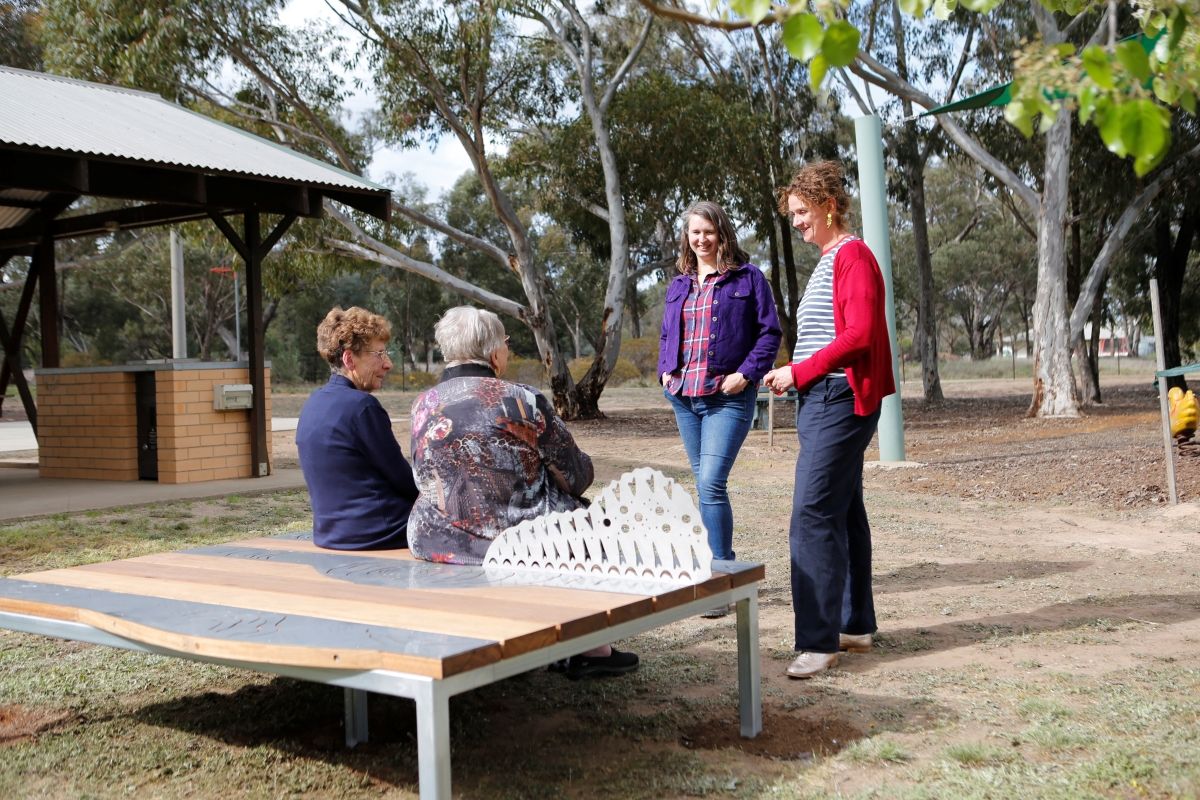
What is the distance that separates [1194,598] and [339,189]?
732 cm

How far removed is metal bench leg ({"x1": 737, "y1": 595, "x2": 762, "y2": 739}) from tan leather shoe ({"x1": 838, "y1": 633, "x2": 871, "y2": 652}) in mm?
978

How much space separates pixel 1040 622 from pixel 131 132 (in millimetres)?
8036

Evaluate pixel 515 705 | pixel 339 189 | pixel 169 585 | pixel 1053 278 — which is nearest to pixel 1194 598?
pixel 515 705

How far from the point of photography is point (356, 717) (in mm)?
3266

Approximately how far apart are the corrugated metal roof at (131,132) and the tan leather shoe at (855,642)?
6293mm

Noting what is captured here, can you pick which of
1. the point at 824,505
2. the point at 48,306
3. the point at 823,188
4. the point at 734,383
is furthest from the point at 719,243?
the point at 48,306

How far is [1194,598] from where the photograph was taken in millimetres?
4938

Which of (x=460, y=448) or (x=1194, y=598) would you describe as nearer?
(x=460, y=448)

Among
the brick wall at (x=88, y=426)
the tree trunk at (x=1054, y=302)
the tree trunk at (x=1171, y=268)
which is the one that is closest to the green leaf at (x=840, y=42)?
the brick wall at (x=88, y=426)

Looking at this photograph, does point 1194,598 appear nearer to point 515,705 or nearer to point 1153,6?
point 515,705

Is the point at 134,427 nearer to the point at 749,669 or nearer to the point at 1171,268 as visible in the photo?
the point at 749,669

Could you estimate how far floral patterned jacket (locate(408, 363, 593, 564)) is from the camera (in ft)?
10.8

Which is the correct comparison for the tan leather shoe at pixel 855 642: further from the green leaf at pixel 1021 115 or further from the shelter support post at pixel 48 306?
the shelter support post at pixel 48 306

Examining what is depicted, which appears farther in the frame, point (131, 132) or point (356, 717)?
point (131, 132)
